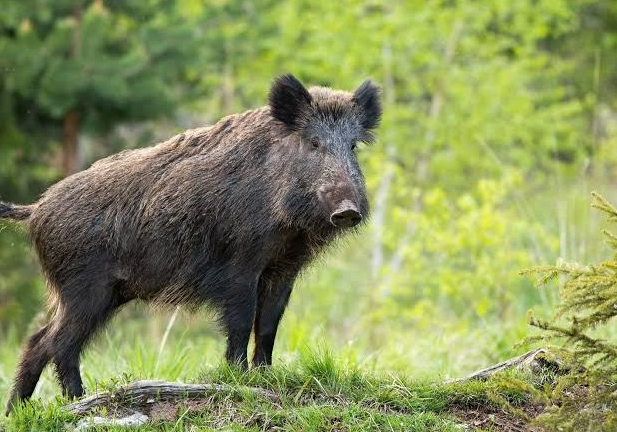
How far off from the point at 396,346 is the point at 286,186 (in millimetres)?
3249

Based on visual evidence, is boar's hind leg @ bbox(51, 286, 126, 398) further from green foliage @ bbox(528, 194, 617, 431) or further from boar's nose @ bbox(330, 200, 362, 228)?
green foliage @ bbox(528, 194, 617, 431)

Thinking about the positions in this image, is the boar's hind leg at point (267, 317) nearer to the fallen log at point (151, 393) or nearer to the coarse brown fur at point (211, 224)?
the coarse brown fur at point (211, 224)

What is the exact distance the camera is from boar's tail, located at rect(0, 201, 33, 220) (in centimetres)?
608

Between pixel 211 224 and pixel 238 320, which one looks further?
pixel 211 224

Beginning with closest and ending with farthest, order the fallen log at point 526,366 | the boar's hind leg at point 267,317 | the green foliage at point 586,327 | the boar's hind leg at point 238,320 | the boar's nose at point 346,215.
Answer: the green foliage at point 586,327 → the boar's nose at point 346,215 → the fallen log at point 526,366 → the boar's hind leg at point 238,320 → the boar's hind leg at point 267,317

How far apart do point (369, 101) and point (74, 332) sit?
2.29m

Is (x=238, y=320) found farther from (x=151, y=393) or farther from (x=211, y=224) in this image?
(x=151, y=393)

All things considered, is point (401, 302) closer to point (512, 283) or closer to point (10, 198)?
point (512, 283)

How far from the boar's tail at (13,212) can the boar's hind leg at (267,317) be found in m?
1.57

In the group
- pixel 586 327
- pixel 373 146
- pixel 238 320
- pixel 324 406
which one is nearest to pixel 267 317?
pixel 238 320

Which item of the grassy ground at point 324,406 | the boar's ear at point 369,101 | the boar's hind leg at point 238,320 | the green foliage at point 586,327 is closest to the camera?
the green foliage at point 586,327

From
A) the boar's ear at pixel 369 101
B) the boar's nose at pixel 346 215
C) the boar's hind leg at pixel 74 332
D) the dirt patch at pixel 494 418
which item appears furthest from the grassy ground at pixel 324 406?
the boar's ear at pixel 369 101

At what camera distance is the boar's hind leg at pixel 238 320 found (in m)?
5.47

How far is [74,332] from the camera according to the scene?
5680 mm
